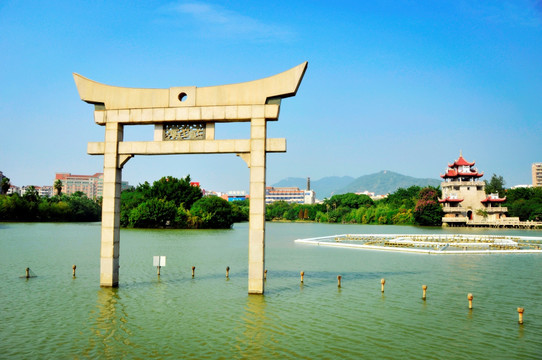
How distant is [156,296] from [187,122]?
6464mm

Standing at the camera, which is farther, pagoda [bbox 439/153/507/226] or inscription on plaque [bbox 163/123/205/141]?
pagoda [bbox 439/153/507/226]

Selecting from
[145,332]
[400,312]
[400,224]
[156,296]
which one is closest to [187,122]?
[156,296]

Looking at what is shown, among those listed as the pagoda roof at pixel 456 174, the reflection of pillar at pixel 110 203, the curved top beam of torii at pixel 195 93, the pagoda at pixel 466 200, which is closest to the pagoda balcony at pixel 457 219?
the pagoda at pixel 466 200

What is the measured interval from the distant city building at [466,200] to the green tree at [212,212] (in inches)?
1568

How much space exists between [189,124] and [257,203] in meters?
3.95

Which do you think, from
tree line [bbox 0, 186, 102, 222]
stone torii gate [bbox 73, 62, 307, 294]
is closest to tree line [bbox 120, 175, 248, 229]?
tree line [bbox 0, 186, 102, 222]

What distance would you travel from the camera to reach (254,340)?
11.2m

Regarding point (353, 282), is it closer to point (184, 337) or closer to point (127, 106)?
point (184, 337)

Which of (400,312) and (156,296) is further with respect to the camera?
(156,296)

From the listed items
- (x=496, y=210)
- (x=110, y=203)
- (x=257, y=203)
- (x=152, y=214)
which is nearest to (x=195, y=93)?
(x=257, y=203)

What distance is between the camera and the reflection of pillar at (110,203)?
16.4m

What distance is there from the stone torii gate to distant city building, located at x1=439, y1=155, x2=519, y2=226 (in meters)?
72.1

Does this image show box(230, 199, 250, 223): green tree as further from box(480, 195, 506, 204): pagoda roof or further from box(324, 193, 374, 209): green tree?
box(480, 195, 506, 204): pagoda roof

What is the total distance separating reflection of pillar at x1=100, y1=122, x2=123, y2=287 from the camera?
53.9 feet
